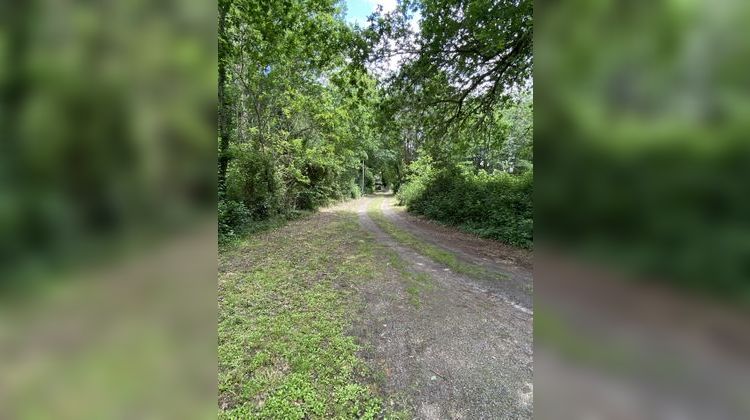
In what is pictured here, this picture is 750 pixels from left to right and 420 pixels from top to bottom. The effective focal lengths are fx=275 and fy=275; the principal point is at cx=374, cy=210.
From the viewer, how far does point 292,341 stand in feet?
11.0

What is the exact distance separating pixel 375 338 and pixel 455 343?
3.23ft

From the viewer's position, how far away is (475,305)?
4.40 metres

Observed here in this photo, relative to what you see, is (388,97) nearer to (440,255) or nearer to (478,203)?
(440,255)

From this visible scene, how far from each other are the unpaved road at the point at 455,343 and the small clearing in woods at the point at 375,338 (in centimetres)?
1

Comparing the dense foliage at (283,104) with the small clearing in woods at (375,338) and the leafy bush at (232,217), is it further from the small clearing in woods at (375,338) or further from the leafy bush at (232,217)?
the small clearing in woods at (375,338)

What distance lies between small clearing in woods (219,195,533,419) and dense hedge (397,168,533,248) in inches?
71.3

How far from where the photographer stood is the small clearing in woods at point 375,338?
248cm
